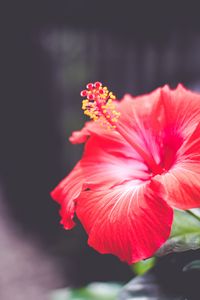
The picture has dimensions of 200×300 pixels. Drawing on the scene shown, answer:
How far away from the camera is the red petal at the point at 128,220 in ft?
2.42

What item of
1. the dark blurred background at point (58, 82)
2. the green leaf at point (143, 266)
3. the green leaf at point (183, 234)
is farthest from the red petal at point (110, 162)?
the dark blurred background at point (58, 82)

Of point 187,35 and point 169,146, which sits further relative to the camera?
point 187,35

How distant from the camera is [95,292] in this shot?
1.33 m

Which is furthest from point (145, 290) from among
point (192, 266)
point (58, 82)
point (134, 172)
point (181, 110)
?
point (58, 82)

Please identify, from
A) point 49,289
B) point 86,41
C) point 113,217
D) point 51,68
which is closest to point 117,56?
point 86,41

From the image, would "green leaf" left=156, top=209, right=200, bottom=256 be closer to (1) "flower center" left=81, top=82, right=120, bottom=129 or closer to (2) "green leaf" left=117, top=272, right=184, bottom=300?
(2) "green leaf" left=117, top=272, right=184, bottom=300

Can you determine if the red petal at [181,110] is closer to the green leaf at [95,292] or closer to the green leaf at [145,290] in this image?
the green leaf at [145,290]

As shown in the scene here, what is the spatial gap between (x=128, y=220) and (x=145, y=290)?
0.78 feet

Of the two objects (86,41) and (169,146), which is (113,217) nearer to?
(169,146)

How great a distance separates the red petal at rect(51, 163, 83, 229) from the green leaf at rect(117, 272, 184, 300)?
0.64 ft

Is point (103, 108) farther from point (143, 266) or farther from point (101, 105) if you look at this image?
point (143, 266)

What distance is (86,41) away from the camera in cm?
341

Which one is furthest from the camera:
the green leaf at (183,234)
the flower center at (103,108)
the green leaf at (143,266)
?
the green leaf at (143,266)

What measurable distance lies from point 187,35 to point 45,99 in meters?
1.10
